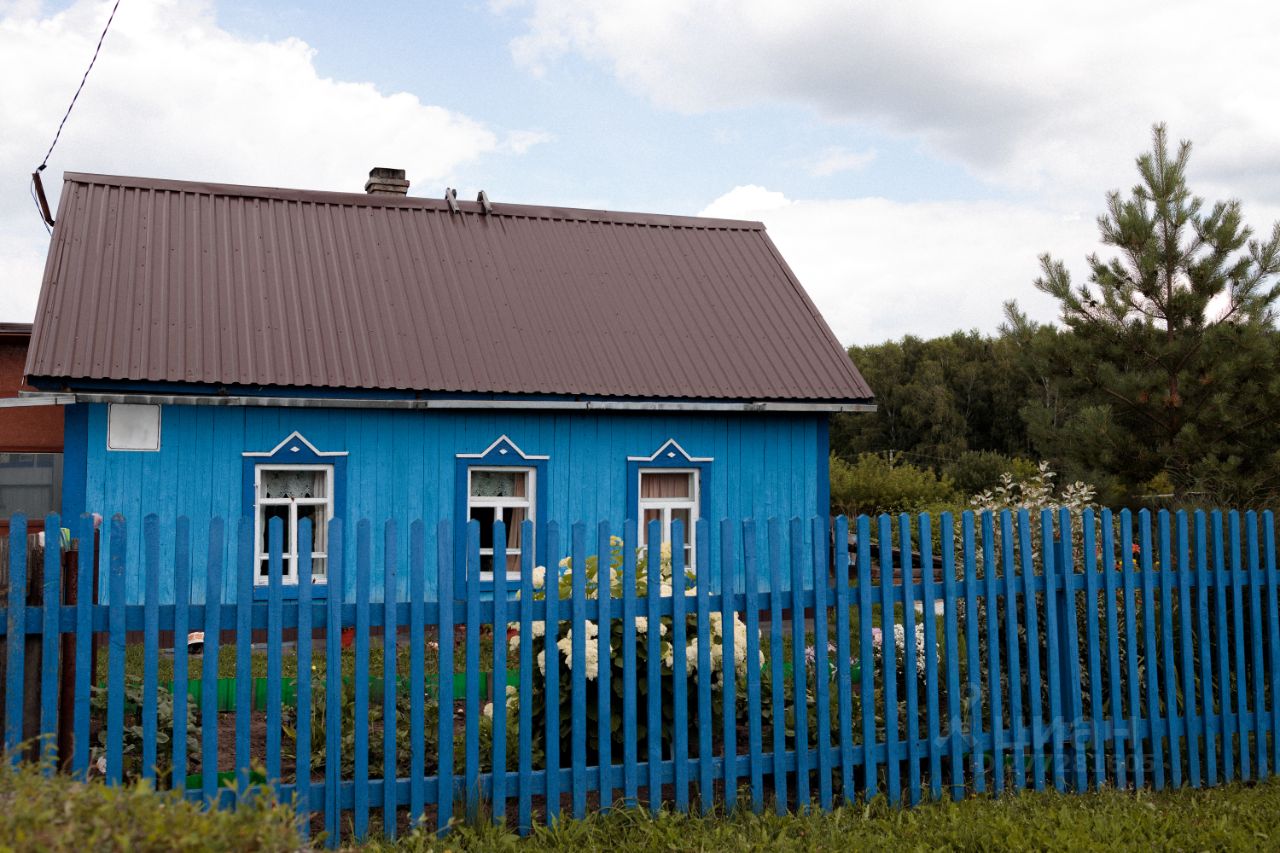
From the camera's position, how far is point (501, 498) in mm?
12125

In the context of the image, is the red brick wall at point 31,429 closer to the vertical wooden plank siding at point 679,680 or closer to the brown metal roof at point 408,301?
the brown metal roof at point 408,301

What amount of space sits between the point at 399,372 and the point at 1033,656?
766cm

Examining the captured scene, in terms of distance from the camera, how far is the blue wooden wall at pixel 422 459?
10859 millimetres

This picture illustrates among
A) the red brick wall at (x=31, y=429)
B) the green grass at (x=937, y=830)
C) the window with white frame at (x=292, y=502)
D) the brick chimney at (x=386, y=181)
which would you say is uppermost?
the brick chimney at (x=386, y=181)

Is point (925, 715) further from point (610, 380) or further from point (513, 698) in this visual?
point (610, 380)

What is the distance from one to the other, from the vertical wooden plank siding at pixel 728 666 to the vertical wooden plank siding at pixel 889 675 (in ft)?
2.32

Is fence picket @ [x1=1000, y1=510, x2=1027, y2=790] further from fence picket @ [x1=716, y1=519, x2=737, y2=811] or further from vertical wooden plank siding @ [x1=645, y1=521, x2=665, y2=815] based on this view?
vertical wooden plank siding @ [x1=645, y1=521, x2=665, y2=815]

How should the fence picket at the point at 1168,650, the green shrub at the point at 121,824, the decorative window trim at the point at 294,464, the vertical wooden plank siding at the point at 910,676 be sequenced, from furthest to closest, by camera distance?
the decorative window trim at the point at 294,464
the fence picket at the point at 1168,650
the vertical wooden plank siding at the point at 910,676
the green shrub at the point at 121,824

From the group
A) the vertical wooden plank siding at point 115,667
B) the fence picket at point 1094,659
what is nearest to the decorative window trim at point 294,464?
the vertical wooden plank siding at point 115,667

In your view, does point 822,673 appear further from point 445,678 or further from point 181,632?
point 181,632

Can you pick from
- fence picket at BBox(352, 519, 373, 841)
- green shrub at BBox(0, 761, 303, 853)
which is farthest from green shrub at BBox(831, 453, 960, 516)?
green shrub at BBox(0, 761, 303, 853)

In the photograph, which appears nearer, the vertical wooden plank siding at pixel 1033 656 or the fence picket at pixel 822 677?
the fence picket at pixel 822 677

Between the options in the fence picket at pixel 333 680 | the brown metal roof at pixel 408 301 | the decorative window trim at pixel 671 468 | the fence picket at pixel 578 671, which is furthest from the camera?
the decorative window trim at pixel 671 468

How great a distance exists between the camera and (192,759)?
19.6 ft
